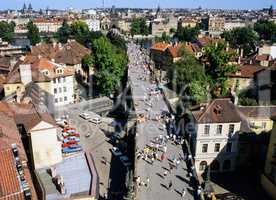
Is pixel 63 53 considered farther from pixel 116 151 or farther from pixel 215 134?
pixel 215 134

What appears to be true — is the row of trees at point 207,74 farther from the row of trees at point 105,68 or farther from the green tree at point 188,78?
the row of trees at point 105,68

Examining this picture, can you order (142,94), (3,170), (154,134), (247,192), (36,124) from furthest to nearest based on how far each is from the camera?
(142,94) → (154,134) → (247,192) → (36,124) → (3,170)

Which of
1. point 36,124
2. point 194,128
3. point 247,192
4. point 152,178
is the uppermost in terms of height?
point 36,124

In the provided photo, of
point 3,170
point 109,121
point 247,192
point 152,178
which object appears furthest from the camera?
point 109,121

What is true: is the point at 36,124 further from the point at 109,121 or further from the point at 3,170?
the point at 109,121

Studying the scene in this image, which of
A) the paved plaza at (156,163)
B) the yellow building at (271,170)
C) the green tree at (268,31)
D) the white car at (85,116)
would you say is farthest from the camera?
the green tree at (268,31)

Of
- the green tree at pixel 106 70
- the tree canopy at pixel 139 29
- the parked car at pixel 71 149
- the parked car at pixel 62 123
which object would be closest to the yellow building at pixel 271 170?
the parked car at pixel 71 149

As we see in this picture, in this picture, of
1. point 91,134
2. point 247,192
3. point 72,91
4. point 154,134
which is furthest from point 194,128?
point 72,91

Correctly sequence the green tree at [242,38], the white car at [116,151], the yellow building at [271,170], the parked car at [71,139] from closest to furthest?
1. the yellow building at [271,170]
2. the parked car at [71,139]
3. the white car at [116,151]
4. the green tree at [242,38]
